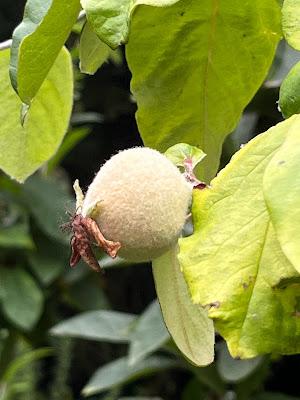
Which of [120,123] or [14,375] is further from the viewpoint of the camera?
[120,123]

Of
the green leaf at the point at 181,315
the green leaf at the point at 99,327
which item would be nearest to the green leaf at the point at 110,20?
the green leaf at the point at 181,315

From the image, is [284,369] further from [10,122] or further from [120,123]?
[10,122]

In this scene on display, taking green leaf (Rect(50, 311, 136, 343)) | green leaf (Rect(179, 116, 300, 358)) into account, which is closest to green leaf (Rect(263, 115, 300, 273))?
green leaf (Rect(179, 116, 300, 358))

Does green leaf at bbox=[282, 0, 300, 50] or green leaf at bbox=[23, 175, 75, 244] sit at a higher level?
green leaf at bbox=[282, 0, 300, 50]

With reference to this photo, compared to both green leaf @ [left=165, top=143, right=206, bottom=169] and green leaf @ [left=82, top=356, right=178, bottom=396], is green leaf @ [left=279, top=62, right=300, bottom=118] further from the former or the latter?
green leaf @ [left=82, top=356, right=178, bottom=396]

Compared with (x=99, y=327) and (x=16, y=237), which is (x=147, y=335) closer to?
(x=99, y=327)

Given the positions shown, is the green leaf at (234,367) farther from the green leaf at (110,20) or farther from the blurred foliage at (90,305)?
the green leaf at (110,20)

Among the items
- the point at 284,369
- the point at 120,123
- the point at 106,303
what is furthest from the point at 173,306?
the point at 120,123
